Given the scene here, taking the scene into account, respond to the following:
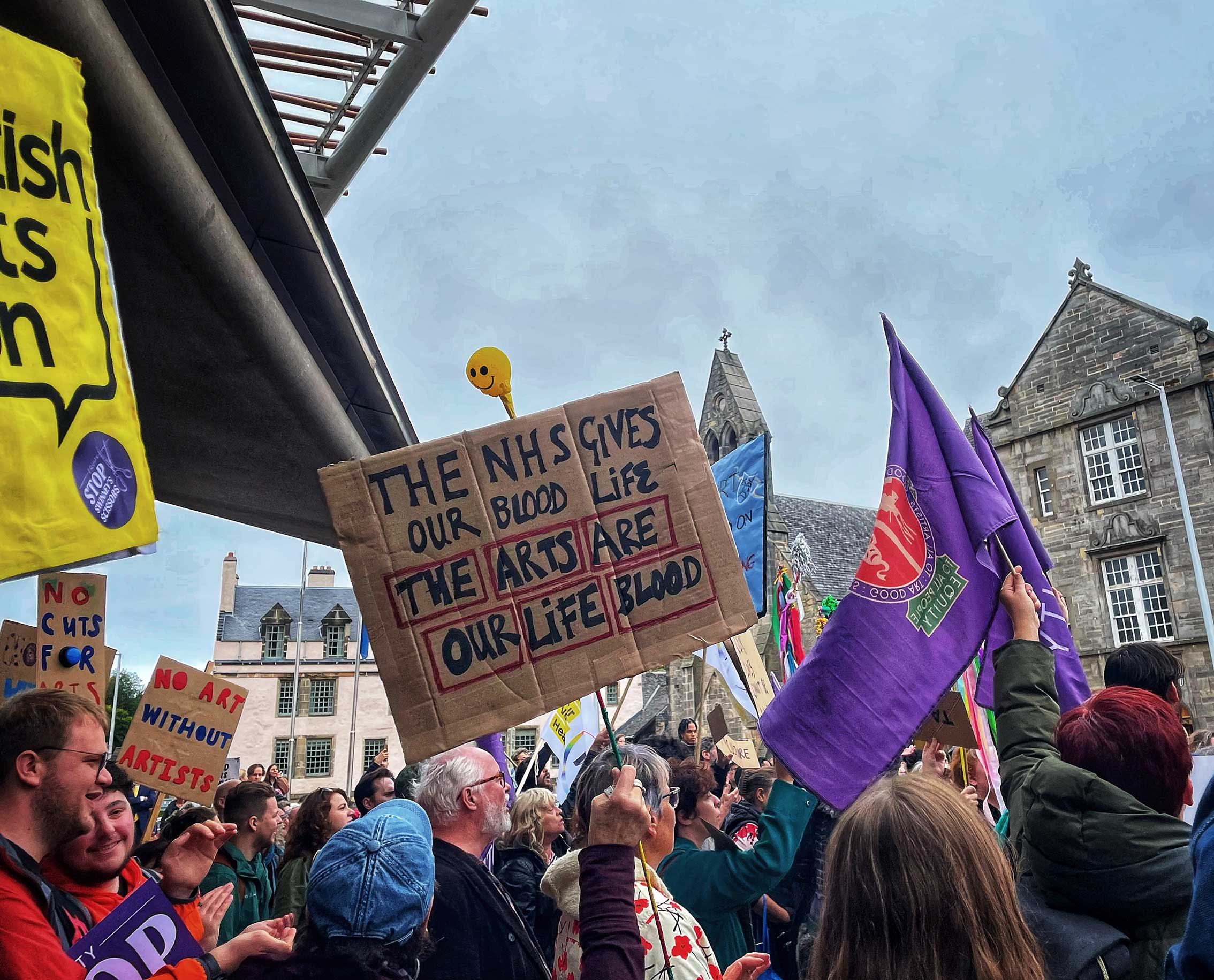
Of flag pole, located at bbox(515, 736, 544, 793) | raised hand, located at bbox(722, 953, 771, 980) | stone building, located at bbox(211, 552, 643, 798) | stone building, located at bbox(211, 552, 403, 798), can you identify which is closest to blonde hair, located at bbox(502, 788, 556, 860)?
raised hand, located at bbox(722, 953, 771, 980)

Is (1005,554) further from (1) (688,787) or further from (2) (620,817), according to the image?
(2) (620,817)

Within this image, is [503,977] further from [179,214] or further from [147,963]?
[179,214]

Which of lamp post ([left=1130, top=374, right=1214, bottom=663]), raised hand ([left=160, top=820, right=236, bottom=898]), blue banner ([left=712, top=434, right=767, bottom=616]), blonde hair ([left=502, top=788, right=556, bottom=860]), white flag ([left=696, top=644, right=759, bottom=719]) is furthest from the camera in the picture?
lamp post ([left=1130, top=374, right=1214, bottom=663])

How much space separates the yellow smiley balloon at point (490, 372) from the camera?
2793 millimetres

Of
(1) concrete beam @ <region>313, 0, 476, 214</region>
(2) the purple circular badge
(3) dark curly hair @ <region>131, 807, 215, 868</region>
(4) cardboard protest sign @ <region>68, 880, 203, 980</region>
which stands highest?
(1) concrete beam @ <region>313, 0, 476, 214</region>

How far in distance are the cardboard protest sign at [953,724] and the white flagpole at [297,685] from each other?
28857 mm

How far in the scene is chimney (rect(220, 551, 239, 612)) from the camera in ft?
150

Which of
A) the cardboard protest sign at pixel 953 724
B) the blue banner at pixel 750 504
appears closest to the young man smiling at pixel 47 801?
the cardboard protest sign at pixel 953 724

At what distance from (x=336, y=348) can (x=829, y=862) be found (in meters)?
Answer: 2.70

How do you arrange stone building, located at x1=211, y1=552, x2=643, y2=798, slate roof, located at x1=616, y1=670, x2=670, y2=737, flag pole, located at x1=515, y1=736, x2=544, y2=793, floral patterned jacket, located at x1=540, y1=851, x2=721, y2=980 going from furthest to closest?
stone building, located at x1=211, y1=552, x2=643, y2=798
slate roof, located at x1=616, y1=670, x2=670, y2=737
flag pole, located at x1=515, y1=736, x2=544, y2=793
floral patterned jacket, located at x1=540, y1=851, x2=721, y2=980

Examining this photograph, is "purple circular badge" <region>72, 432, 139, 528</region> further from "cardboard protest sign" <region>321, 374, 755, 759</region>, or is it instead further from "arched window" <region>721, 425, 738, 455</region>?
"arched window" <region>721, 425, 738, 455</region>

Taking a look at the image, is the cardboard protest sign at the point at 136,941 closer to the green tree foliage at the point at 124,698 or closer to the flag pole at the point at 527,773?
the flag pole at the point at 527,773

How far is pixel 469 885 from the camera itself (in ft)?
9.05

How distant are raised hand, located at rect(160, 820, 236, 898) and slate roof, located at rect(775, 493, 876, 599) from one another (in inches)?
1060
